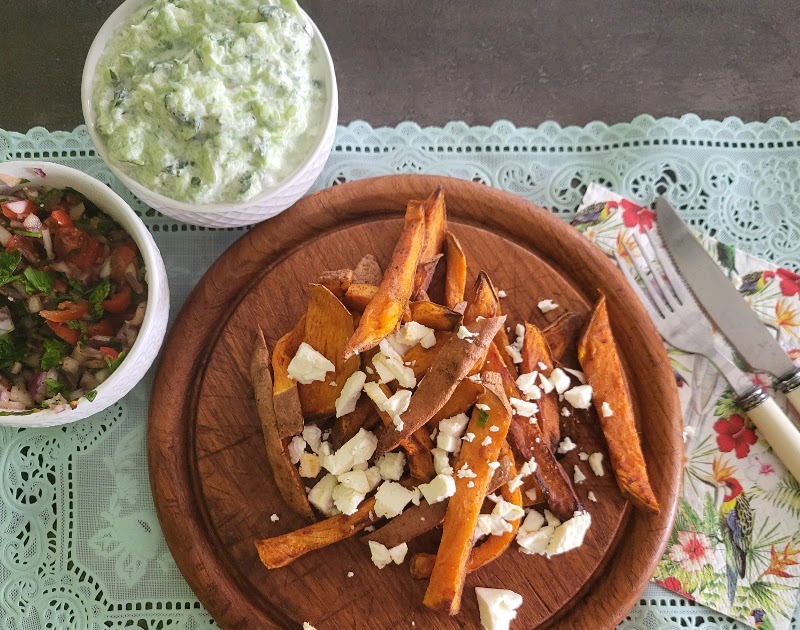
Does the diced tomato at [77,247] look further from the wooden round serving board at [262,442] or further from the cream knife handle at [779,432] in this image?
the cream knife handle at [779,432]

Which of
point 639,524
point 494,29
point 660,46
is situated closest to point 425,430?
point 639,524

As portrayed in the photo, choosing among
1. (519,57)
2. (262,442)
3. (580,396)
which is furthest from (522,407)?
(519,57)

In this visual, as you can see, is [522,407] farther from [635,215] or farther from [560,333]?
[635,215]

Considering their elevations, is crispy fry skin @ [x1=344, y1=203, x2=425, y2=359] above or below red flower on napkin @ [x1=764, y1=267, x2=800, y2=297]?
above

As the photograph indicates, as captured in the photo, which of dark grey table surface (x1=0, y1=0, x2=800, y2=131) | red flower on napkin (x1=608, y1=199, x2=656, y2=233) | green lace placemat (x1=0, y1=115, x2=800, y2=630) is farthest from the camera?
dark grey table surface (x1=0, y1=0, x2=800, y2=131)

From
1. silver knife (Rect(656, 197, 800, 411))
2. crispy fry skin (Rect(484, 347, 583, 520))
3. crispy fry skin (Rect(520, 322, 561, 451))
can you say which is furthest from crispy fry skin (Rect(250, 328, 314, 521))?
silver knife (Rect(656, 197, 800, 411))

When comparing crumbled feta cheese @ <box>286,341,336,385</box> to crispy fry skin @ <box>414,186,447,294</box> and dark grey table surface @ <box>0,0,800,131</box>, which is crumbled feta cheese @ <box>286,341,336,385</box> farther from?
dark grey table surface @ <box>0,0,800,131</box>

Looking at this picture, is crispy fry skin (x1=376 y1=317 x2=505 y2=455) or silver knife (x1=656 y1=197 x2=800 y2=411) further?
silver knife (x1=656 y1=197 x2=800 y2=411)
